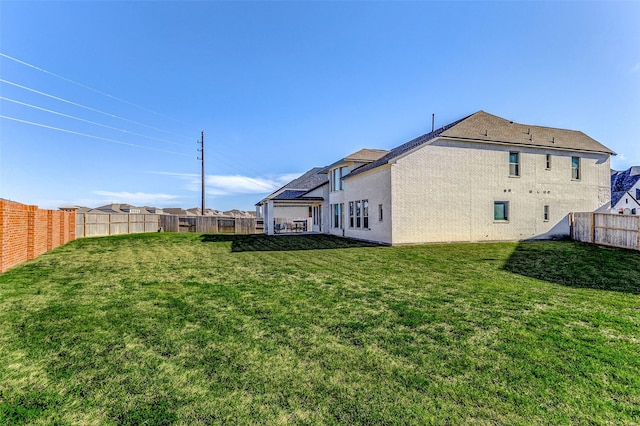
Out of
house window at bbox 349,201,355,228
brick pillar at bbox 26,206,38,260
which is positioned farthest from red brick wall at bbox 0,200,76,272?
house window at bbox 349,201,355,228

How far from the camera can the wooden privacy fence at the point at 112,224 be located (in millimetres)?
20078

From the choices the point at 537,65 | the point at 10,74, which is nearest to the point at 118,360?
the point at 537,65

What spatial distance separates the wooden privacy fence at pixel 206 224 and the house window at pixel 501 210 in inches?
862

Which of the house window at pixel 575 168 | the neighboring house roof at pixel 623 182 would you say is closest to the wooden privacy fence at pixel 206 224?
the house window at pixel 575 168

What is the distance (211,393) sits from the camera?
291 centimetres

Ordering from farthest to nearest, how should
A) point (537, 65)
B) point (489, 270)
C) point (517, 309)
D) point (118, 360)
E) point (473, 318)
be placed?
point (537, 65)
point (489, 270)
point (517, 309)
point (473, 318)
point (118, 360)

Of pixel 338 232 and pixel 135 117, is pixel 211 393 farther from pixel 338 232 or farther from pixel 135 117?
pixel 135 117

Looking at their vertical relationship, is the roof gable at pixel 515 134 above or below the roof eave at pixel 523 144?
above

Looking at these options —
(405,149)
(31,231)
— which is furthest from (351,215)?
(31,231)

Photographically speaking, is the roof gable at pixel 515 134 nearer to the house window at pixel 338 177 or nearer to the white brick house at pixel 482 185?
the white brick house at pixel 482 185

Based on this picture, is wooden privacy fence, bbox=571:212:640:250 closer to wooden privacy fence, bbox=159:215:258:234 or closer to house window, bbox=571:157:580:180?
house window, bbox=571:157:580:180

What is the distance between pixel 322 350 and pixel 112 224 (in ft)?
80.8

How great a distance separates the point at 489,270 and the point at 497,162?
34.1ft

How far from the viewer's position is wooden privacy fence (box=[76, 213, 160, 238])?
20078 mm
